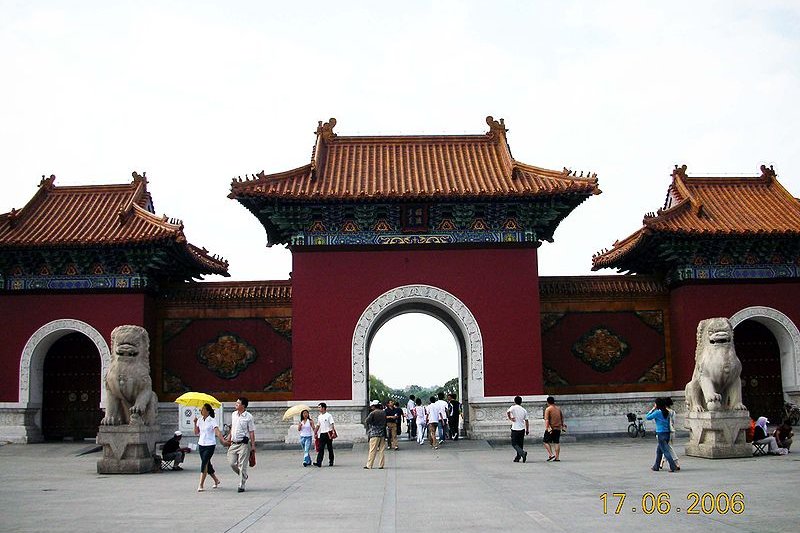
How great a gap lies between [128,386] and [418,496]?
21.2ft

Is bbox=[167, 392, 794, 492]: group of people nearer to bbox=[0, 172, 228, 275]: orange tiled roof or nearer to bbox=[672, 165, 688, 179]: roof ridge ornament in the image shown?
bbox=[0, 172, 228, 275]: orange tiled roof

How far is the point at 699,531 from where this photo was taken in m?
7.78

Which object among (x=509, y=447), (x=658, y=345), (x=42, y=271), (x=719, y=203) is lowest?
(x=509, y=447)

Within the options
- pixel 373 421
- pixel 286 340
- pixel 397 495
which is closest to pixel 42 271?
pixel 286 340

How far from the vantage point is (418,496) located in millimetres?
10891

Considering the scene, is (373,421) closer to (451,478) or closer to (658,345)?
(451,478)

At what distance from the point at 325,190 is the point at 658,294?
8.68m

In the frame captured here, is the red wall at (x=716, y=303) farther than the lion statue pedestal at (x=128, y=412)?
Yes

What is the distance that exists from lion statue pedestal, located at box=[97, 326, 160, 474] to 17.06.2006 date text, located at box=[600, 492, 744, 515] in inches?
322

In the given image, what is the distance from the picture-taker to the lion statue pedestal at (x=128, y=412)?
14.6 metres

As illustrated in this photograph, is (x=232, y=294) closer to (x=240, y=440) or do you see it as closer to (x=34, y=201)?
(x=34, y=201)

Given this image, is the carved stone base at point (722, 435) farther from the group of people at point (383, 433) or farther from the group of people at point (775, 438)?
the group of people at point (383, 433)

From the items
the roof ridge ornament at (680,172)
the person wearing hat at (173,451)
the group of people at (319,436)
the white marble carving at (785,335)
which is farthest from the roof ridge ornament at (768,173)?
the person wearing hat at (173,451)

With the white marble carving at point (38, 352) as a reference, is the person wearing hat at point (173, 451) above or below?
below
